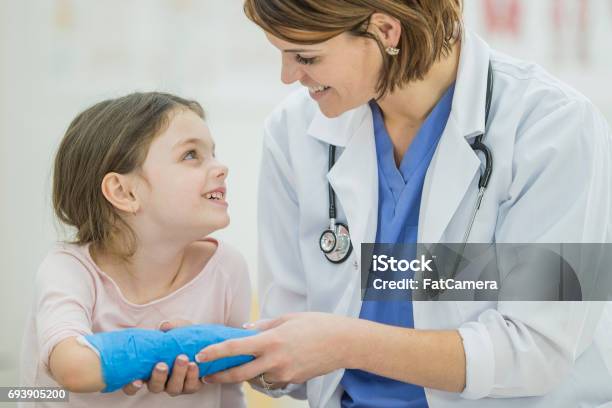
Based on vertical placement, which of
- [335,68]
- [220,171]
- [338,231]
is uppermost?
[335,68]

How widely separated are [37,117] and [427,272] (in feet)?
6.98

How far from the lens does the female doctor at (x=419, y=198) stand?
54.8 inches

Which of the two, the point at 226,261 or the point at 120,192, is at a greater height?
the point at 120,192

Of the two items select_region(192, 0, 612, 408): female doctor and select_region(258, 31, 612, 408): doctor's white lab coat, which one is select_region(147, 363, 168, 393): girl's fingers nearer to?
select_region(192, 0, 612, 408): female doctor

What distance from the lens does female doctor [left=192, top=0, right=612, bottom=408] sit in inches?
54.8

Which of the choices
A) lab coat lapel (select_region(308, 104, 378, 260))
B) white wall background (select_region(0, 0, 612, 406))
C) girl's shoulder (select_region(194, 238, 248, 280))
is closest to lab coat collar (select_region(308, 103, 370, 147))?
lab coat lapel (select_region(308, 104, 378, 260))

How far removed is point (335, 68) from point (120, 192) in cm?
51

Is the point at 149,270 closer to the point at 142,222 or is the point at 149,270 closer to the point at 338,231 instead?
A: the point at 142,222

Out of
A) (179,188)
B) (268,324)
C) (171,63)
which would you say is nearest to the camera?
(268,324)

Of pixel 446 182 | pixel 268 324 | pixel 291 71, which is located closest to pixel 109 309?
pixel 268 324

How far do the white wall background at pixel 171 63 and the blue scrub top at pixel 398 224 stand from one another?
1508 mm

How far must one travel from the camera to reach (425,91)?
1.61 meters

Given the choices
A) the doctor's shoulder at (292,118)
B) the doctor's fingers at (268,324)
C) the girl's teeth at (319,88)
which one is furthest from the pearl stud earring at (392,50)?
the doctor's fingers at (268,324)

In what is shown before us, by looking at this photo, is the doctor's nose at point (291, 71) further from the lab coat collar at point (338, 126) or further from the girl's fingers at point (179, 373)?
the girl's fingers at point (179, 373)
